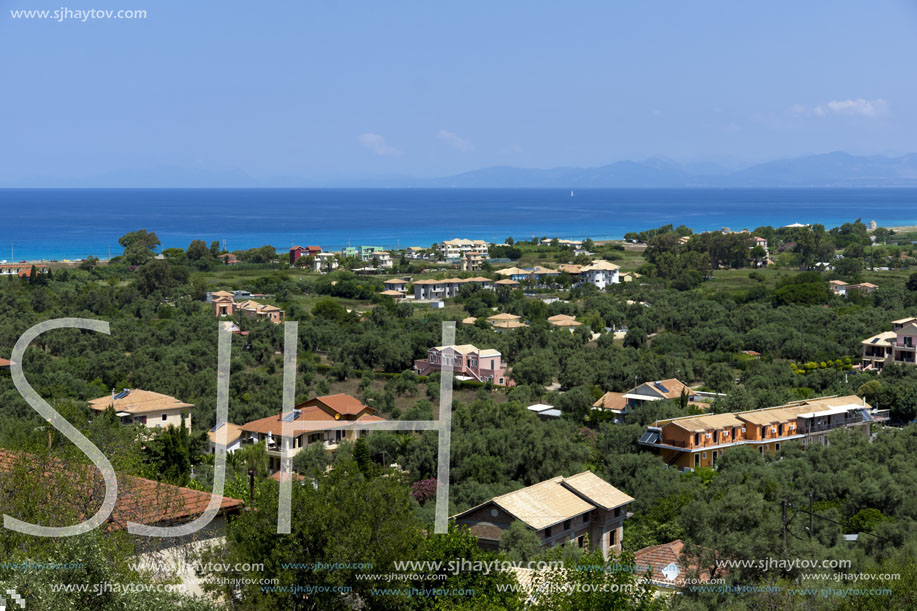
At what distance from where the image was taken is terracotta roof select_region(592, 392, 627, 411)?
69.2 feet

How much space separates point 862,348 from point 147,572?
24.0m

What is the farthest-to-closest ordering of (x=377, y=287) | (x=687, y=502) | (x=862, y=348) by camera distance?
(x=377, y=287) → (x=862, y=348) → (x=687, y=502)

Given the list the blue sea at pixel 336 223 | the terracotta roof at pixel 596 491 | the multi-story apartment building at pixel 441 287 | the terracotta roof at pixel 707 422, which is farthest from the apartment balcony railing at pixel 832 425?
the blue sea at pixel 336 223

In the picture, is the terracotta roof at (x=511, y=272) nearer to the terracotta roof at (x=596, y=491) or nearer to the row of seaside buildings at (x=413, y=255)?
the row of seaside buildings at (x=413, y=255)

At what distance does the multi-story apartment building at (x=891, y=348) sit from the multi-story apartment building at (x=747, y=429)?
21.4 ft

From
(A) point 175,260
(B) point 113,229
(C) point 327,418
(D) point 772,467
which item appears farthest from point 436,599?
(B) point 113,229

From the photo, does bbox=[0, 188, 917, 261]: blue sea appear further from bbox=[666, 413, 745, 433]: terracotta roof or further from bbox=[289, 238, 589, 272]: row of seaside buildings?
bbox=[666, 413, 745, 433]: terracotta roof

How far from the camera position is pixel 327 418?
19.1 metres

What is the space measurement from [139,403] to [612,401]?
419 inches

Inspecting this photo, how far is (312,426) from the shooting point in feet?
59.6

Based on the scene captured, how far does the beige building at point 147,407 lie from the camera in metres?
19.4

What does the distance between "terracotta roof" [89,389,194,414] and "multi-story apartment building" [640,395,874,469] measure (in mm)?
10232

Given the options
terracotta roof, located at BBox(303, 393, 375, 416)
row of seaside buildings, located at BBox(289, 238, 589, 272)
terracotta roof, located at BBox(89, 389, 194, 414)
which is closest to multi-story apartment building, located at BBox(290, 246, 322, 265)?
row of seaside buildings, located at BBox(289, 238, 589, 272)

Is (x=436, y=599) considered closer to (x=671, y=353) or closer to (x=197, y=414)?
(x=197, y=414)
